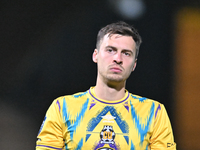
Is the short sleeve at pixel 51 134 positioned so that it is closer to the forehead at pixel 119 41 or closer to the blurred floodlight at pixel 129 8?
the forehead at pixel 119 41

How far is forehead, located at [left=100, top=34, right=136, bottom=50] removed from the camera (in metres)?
1.75

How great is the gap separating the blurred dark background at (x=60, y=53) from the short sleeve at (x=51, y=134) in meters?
0.73

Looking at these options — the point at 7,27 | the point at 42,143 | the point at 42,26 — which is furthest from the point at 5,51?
the point at 42,143

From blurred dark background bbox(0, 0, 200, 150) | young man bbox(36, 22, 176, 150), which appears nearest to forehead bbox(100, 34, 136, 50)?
young man bbox(36, 22, 176, 150)

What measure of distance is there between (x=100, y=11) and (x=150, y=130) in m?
1.18

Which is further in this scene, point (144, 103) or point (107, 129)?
point (144, 103)

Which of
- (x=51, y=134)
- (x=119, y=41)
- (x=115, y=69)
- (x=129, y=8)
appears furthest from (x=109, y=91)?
→ (x=129, y=8)

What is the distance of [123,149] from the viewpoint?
1.64 m

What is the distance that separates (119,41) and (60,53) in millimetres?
791

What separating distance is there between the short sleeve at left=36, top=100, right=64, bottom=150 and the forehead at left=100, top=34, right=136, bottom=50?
1.64 ft

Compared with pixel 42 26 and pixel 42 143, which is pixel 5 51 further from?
pixel 42 143

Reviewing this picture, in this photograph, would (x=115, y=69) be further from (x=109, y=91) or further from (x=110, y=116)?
(x=110, y=116)

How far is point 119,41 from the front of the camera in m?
1.76

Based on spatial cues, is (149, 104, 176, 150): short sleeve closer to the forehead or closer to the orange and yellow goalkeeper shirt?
the orange and yellow goalkeeper shirt
